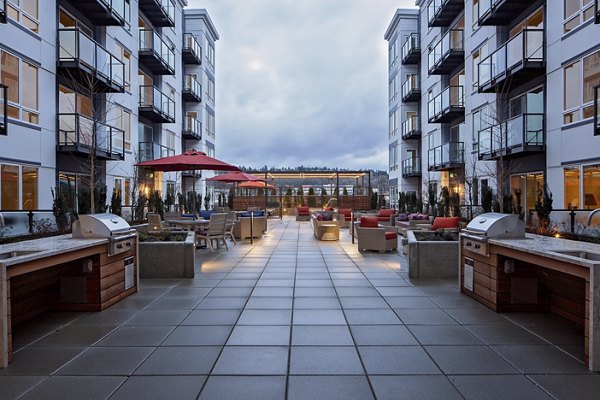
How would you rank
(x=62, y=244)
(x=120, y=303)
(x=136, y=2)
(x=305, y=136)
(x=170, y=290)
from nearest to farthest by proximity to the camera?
(x=62, y=244) < (x=120, y=303) < (x=170, y=290) < (x=136, y=2) < (x=305, y=136)

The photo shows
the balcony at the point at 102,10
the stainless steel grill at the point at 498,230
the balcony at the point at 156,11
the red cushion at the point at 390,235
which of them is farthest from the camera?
the balcony at the point at 156,11

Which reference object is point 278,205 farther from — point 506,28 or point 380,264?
point 380,264

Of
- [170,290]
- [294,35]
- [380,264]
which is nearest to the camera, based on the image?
[170,290]

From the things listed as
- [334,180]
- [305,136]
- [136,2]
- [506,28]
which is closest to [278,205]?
[334,180]

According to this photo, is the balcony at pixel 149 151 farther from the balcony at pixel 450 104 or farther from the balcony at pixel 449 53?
the balcony at pixel 449 53

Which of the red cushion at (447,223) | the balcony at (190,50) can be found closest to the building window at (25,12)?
the red cushion at (447,223)

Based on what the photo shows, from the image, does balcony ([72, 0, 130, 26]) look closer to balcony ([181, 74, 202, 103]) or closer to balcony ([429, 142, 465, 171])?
balcony ([181, 74, 202, 103])

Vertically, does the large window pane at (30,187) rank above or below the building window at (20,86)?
below

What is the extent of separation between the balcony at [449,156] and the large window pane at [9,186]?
57.0ft

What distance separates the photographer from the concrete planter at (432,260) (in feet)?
24.2

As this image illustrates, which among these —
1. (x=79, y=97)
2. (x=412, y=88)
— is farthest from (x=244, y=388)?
(x=412, y=88)

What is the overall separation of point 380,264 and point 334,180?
2766 centimetres

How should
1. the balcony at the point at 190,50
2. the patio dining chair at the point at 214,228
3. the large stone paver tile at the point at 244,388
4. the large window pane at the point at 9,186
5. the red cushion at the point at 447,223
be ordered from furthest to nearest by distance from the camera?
the balcony at the point at 190,50 < the large window pane at the point at 9,186 < the patio dining chair at the point at 214,228 < the red cushion at the point at 447,223 < the large stone paver tile at the point at 244,388

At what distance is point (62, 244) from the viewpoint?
4.88 m
